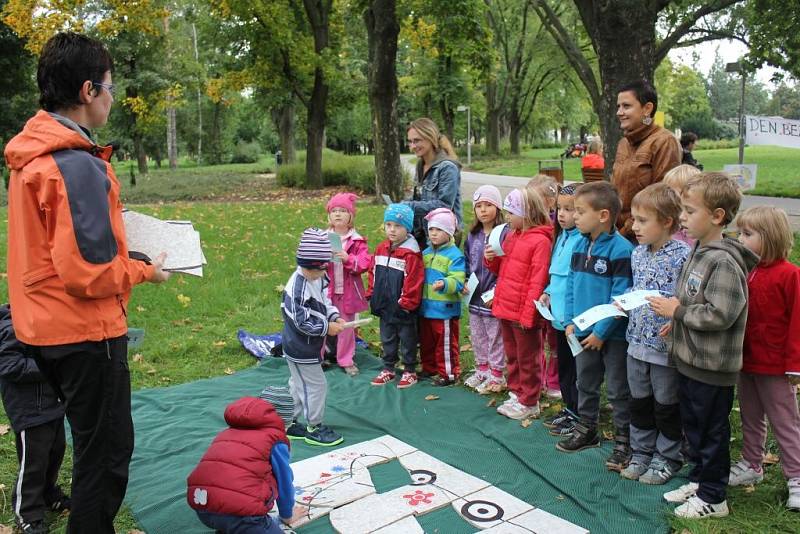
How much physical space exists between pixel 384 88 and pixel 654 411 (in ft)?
34.5

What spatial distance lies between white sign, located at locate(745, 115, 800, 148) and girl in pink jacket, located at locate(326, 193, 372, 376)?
5.22 metres

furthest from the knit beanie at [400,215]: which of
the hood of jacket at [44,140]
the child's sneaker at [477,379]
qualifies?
the hood of jacket at [44,140]

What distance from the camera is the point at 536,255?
4.64 meters

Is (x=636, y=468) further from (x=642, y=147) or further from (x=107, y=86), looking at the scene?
(x=107, y=86)

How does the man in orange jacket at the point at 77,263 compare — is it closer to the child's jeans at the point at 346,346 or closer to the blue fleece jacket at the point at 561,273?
the blue fleece jacket at the point at 561,273

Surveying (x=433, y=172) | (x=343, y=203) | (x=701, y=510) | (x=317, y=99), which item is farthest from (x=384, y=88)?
(x=701, y=510)

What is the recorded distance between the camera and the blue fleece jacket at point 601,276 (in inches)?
155

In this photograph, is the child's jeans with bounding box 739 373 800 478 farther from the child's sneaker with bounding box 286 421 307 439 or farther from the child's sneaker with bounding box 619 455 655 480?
the child's sneaker with bounding box 286 421 307 439

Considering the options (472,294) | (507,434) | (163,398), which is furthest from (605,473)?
(163,398)

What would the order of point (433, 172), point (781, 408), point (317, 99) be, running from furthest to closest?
point (317, 99) < point (433, 172) < point (781, 408)

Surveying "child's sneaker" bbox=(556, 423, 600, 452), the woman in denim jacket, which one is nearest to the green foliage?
the woman in denim jacket

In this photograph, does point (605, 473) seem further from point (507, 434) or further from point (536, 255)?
point (536, 255)

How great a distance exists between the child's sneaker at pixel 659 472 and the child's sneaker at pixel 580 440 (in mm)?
505

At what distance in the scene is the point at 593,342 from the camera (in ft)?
13.0
